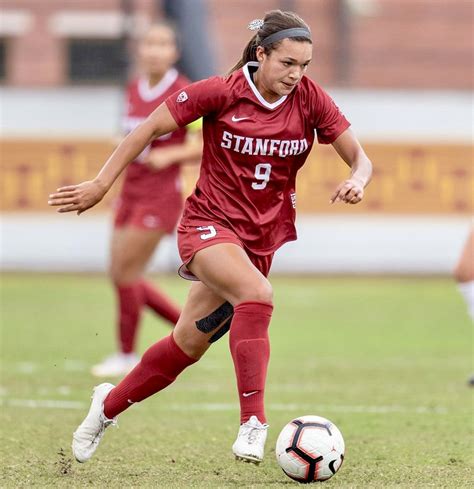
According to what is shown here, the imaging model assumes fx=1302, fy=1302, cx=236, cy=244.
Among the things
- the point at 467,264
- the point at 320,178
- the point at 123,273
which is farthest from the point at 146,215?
the point at 320,178

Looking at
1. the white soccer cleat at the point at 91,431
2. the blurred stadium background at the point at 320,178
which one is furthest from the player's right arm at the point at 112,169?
the blurred stadium background at the point at 320,178

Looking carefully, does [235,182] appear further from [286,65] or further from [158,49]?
[158,49]

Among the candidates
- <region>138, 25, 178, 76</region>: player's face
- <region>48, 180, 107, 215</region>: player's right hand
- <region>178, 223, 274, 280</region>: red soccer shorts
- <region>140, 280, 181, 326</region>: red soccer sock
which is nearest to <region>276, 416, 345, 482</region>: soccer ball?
<region>178, 223, 274, 280</region>: red soccer shorts

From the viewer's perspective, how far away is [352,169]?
5.91 meters

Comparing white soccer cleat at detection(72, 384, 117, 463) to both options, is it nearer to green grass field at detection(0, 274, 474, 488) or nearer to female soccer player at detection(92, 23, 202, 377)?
green grass field at detection(0, 274, 474, 488)

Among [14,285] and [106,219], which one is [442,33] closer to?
[106,219]

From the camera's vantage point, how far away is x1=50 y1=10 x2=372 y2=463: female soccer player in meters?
5.63

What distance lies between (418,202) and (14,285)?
5.24 m

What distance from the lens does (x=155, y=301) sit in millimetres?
9500

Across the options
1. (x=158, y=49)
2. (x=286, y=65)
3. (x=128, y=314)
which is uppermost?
(x=286, y=65)

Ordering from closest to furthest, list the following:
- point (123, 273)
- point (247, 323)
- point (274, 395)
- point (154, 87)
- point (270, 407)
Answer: point (247, 323)
point (270, 407)
point (274, 395)
point (123, 273)
point (154, 87)

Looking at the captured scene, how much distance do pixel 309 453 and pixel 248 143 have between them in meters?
1.39

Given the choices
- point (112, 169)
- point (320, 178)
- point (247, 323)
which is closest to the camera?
point (247, 323)

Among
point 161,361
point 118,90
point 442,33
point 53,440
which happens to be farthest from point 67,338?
point 442,33
